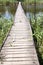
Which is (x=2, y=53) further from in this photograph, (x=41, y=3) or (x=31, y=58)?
(x=41, y=3)

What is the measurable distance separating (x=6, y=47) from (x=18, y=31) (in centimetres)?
268

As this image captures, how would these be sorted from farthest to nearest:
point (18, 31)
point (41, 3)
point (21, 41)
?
point (41, 3)
point (18, 31)
point (21, 41)

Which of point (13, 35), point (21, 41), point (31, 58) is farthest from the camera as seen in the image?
point (13, 35)

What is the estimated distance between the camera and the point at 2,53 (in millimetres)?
5672

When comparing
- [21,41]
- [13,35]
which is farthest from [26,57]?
[13,35]

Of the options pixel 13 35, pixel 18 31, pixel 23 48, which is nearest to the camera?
pixel 23 48

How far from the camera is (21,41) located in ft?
23.2

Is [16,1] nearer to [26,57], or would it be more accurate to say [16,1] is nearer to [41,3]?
[41,3]

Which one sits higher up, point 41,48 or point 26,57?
point 26,57

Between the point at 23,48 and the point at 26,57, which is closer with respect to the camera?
the point at 26,57

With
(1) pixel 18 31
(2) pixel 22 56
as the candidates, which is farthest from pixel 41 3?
(2) pixel 22 56

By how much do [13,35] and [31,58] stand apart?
276 centimetres

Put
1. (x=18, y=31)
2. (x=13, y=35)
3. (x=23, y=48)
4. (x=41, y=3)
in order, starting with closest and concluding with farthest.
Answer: (x=23, y=48) → (x=13, y=35) → (x=18, y=31) → (x=41, y=3)

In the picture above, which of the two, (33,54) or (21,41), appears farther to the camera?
(21,41)
